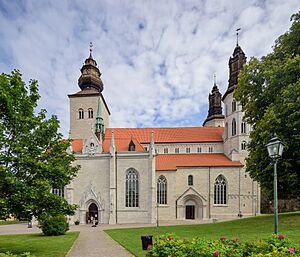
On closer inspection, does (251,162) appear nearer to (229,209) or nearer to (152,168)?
(152,168)

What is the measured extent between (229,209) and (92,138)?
23838 millimetres

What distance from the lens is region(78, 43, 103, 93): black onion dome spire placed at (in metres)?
45.0

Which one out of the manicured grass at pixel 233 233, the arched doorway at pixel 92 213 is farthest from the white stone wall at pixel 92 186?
the manicured grass at pixel 233 233

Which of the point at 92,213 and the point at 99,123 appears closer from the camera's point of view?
the point at 92,213

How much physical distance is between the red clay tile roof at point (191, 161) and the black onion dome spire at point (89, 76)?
17193mm

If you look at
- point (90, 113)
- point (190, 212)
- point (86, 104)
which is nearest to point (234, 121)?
point (190, 212)

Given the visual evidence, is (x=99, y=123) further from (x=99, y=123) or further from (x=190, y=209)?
(x=190, y=209)

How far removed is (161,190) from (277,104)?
26641mm

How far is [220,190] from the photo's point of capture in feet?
134

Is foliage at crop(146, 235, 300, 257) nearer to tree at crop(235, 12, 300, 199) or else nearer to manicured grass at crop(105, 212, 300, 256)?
manicured grass at crop(105, 212, 300, 256)

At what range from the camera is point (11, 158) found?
39.1 ft

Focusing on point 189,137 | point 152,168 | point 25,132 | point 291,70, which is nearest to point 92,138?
point 152,168

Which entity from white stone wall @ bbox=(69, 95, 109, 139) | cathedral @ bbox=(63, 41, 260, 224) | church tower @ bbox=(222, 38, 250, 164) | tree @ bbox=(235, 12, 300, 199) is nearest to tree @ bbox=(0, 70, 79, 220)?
tree @ bbox=(235, 12, 300, 199)

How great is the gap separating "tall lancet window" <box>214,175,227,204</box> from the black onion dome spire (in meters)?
25.8
